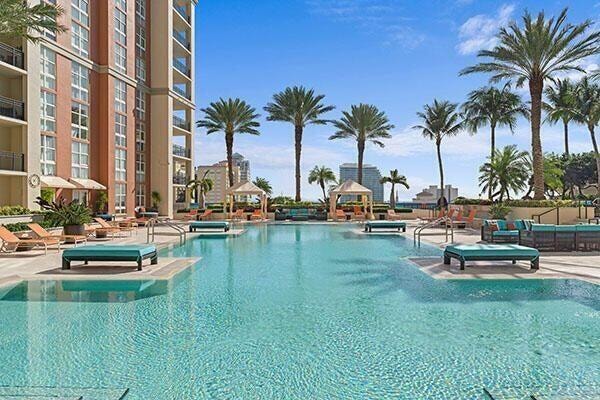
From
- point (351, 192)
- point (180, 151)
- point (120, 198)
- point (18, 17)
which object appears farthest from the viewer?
point (180, 151)

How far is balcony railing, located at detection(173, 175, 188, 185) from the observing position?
41.3m

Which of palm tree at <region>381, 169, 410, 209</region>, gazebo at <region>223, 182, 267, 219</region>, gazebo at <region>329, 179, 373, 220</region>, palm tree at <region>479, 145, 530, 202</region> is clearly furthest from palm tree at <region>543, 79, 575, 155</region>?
gazebo at <region>223, 182, 267, 219</region>

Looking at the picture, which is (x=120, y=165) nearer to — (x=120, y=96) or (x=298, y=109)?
(x=120, y=96)

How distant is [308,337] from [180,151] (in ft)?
123

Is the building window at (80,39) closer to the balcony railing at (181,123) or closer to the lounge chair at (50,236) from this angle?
the balcony railing at (181,123)

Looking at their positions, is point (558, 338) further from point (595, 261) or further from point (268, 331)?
point (595, 261)

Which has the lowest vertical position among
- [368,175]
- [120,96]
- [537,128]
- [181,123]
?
[537,128]

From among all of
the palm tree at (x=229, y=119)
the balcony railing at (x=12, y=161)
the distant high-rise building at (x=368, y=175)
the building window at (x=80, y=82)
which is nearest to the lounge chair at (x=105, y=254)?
the balcony railing at (x=12, y=161)

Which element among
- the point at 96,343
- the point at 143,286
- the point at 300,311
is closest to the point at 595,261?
the point at 300,311

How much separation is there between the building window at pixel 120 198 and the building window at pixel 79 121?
14.0 feet

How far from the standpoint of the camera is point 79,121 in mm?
28547

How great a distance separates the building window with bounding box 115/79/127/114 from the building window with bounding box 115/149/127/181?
9.26ft

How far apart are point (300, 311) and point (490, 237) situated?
1161cm

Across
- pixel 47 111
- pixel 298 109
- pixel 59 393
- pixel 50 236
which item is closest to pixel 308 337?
pixel 59 393
